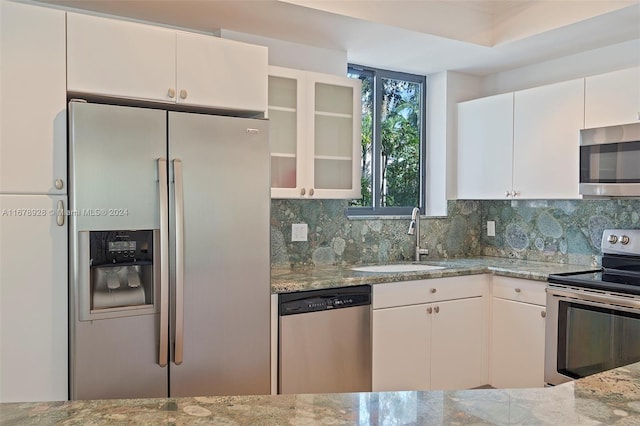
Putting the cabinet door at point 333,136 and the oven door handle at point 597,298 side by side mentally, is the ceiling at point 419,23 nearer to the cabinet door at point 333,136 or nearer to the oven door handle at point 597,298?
the cabinet door at point 333,136

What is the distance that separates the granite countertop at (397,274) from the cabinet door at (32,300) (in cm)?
97

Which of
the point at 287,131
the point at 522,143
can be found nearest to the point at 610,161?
the point at 522,143

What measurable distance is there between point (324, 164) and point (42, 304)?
1.73 metres

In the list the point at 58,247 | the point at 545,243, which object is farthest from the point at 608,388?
the point at 545,243

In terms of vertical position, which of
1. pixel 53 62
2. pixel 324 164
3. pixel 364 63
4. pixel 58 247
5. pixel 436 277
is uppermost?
pixel 364 63

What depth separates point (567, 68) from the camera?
3588mm

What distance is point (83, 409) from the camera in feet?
3.35

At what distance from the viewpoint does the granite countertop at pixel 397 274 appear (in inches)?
107

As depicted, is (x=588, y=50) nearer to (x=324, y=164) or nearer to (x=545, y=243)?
(x=545, y=243)

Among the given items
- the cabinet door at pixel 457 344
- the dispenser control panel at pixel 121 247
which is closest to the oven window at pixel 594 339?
the cabinet door at pixel 457 344

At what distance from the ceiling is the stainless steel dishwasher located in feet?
4.89

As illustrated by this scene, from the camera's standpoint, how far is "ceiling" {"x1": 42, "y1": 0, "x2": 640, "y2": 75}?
2.73 m

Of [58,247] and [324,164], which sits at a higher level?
[324,164]

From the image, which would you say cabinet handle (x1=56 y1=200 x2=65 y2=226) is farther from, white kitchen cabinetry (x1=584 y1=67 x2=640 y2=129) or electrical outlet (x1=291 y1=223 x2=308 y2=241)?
white kitchen cabinetry (x1=584 y1=67 x2=640 y2=129)
